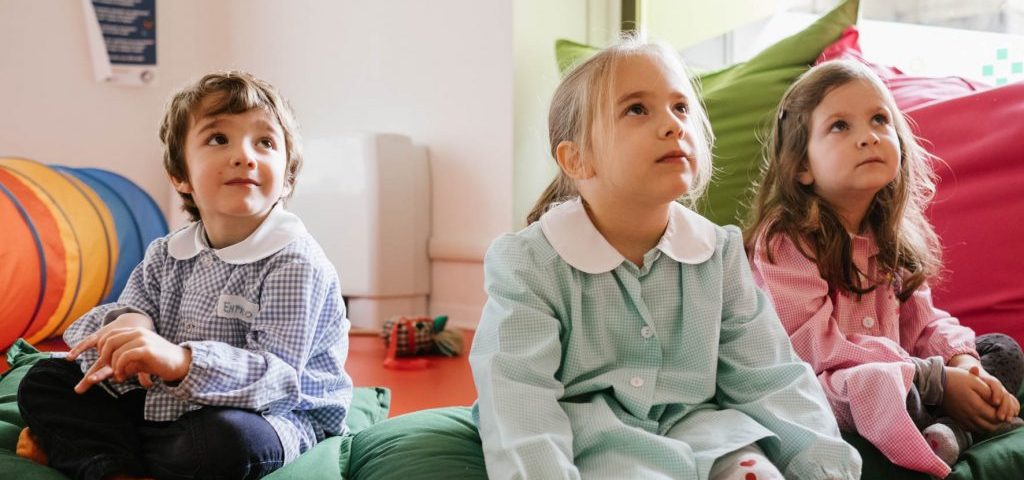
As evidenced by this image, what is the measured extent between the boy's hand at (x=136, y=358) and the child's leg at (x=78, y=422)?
0.07 m

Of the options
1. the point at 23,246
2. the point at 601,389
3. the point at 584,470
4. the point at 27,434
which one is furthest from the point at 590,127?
the point at 23,246

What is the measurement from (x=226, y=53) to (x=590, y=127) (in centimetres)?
278

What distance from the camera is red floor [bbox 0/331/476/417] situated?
1.97 meters

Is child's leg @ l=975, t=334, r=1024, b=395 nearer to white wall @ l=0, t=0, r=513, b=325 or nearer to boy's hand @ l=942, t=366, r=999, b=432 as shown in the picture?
boy's hand @ l=942, t=366, r=999, b=432

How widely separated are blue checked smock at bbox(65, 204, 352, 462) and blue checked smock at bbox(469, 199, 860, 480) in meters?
0.24

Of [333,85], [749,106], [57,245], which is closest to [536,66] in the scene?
[333,85]

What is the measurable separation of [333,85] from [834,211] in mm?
2215

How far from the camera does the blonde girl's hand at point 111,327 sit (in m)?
1.16

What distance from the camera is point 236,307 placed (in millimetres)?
1296

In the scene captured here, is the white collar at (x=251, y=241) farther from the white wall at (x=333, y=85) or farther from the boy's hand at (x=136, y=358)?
the white wall at (x=333, y=85)

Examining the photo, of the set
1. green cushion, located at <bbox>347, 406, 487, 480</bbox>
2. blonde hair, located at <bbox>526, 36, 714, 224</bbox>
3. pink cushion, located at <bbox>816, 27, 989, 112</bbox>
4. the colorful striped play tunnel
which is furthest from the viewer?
the colorful striped play tunnel

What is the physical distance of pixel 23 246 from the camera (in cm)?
246

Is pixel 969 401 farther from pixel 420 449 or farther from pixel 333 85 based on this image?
pixel 333 85

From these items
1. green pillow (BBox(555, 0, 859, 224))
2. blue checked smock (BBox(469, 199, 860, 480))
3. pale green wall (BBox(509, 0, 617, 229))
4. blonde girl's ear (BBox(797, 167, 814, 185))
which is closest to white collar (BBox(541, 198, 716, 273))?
blue checked smock (BBox(469, 199, 860, 480))
